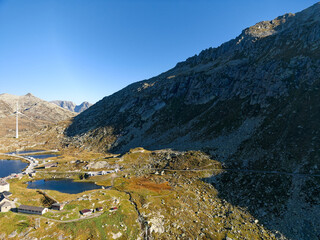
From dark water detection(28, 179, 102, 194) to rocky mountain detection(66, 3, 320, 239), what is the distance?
2310 inches

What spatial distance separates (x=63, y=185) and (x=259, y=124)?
115082 mm

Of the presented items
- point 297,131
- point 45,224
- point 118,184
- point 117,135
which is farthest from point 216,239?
point 117,135

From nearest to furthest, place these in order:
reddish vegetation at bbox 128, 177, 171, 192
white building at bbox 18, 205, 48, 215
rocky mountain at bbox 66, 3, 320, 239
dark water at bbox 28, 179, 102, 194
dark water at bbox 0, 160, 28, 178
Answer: white building at bbox 18, 205, 48, 215
rocky mountain at bbox 66, 3, 320, 239
reddish vegetation at bbox 128, 177, 171, 192
dark water at bbox 28, 179, 102, 194
dark water at bbox 0, 160, 28, 178

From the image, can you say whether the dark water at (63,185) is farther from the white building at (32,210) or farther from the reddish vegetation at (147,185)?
the white building at (32,210)

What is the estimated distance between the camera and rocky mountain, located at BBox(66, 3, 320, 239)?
2378 inches

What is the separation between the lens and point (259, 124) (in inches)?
3967

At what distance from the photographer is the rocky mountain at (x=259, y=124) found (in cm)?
6041

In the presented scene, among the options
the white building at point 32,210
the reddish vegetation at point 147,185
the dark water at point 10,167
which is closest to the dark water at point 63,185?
the reddish vegetation at point 147,185

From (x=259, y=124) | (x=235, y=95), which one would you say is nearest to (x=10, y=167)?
(x=259, y=124)

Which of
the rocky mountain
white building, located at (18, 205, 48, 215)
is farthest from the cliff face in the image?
white building, located at (18, 205, 48, 215)

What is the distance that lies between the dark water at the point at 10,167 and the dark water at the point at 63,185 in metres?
34.9

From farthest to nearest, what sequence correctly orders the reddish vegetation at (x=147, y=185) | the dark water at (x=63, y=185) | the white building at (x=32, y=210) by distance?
1. the dark water at (x=63, y=185)
2. the reddish vegetation at (x=147, y=185)
3. the white building at (x=32, y=210)

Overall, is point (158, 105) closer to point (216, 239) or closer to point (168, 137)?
point (168, 137)

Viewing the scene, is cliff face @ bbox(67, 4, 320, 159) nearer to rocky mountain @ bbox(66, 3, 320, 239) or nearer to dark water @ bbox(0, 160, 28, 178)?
rocky mountain @ bbox(66, 3, 320, 239)
